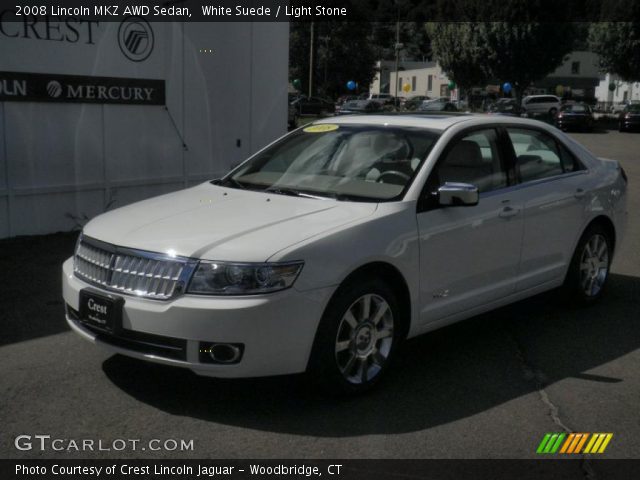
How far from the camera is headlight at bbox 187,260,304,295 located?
12.8ft

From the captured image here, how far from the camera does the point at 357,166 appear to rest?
16.8ft

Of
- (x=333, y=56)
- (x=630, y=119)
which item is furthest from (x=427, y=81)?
(x=630, y=119)

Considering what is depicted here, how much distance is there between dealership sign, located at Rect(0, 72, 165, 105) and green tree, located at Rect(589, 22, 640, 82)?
4381cm

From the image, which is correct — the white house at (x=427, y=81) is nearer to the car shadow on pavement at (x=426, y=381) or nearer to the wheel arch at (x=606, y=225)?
the wheel arch at (x=606, y=225)

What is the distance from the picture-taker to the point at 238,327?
3.85 meters

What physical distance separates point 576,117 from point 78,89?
3276 centimetres

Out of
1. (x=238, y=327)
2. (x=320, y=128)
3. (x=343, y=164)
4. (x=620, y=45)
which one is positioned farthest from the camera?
(x=620, y=45)

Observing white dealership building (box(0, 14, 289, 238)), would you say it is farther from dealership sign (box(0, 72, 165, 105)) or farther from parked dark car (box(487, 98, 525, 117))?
parked dark car (box(487, 98, 525, 117))

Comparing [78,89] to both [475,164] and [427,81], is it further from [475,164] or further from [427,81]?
[427,81]

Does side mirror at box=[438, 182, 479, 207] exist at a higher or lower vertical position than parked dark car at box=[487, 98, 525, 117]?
higher

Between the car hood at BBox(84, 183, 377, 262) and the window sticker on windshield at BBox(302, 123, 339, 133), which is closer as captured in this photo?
the car hood at BBox(84, 183, 377, 262)

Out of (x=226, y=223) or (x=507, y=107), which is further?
(x=507, y=107)

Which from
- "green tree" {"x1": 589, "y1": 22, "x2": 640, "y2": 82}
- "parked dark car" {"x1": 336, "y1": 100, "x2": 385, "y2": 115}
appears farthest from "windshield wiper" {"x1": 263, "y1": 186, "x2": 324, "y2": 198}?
"green tree" {"x1": 589, "y1": 22, "x2": 640, "y2": 82}
